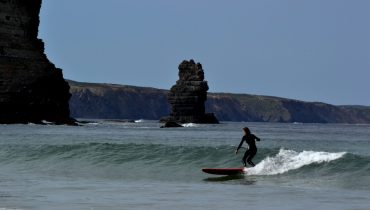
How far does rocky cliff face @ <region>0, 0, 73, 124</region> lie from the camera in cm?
10925

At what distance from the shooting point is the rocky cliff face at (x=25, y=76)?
109250 millimetres

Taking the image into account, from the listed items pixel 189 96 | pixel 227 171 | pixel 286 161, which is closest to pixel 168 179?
pixel 227 171

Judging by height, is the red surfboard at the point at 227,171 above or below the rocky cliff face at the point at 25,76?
below

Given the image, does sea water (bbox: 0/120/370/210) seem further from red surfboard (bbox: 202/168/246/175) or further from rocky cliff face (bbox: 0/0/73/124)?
rocky cliff face (bbox: 0/0/73/124)

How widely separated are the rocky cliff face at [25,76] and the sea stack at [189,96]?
3242 centimetres

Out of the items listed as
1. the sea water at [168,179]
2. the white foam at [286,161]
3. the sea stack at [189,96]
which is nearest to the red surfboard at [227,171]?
the sea water at [168,179]

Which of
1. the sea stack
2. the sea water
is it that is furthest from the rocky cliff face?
the sea water

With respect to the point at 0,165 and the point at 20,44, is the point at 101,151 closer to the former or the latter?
the point at 0,165

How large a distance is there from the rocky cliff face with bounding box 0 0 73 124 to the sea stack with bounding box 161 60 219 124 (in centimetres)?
3242

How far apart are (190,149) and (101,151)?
4.76 m

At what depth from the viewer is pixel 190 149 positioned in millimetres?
40469

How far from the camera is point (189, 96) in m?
146

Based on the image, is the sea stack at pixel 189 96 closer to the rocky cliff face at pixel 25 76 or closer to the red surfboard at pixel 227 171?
the rocky cliff face at pixel 25 76

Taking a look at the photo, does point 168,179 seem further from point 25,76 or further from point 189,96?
point 189,96
